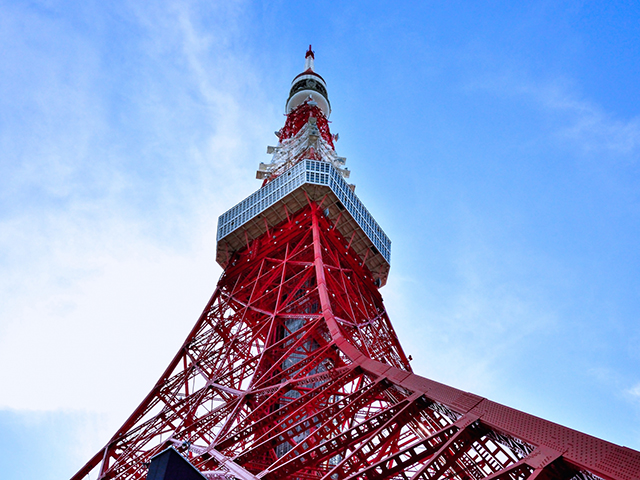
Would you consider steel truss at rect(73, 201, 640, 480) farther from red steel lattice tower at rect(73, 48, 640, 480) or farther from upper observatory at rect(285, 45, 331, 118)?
upper observatory at rect(285, 45, 331, 118)

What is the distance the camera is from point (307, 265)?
2347 cm

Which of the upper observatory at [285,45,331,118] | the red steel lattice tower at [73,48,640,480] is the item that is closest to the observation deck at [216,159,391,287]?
the red steel lattice tower at [73,48,640,480]

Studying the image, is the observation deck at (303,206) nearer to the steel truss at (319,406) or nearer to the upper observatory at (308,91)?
→ the steel truss at (319,406)

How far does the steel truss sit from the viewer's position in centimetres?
895

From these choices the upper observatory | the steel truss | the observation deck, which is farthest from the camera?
the upper observatory

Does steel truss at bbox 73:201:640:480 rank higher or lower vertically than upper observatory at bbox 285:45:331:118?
lower

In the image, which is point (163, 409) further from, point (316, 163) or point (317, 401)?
point (316, 163)

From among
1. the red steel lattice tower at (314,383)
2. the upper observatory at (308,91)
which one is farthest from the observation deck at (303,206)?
the upper observatory at (308,91)

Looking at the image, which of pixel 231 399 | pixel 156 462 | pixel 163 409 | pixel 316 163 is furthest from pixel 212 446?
pixel 316 163

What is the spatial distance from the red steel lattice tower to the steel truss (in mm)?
43

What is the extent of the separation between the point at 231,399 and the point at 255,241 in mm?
10334

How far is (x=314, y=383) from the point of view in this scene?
18.7 m

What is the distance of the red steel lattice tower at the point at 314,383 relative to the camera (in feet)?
30.8

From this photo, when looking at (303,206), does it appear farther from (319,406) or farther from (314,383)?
(319,406)
